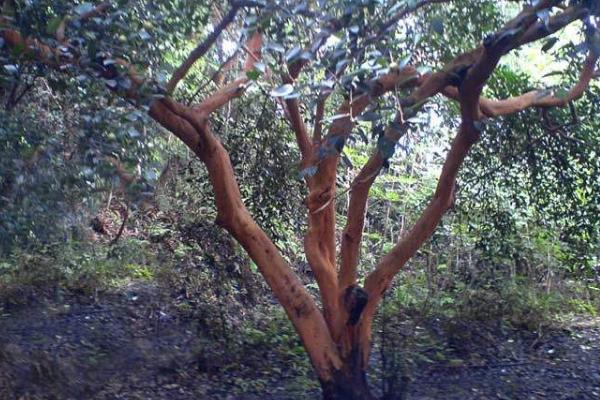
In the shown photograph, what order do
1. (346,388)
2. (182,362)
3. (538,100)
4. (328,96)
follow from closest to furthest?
(328,96) → (346,388) → (538,100) → (182,362)

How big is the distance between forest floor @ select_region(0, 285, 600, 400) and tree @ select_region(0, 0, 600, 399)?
3.69 feet

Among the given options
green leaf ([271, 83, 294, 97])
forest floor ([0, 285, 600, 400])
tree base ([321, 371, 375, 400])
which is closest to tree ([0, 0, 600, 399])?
tree base ([321, 371, 375, 400])

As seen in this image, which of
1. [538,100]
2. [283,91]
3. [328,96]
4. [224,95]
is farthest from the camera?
[224,95]

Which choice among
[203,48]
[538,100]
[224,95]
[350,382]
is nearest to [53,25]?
[203,48]

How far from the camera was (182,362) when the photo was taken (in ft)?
30.3

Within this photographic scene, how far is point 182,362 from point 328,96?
11.4ft

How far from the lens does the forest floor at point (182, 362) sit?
27.9ft

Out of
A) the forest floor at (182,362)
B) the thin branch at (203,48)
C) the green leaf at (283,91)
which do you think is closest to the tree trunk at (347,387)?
the forest floor at (182,362)

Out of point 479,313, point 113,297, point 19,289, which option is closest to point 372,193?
point 479,313

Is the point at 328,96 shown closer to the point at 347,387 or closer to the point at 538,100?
the point at 538,100

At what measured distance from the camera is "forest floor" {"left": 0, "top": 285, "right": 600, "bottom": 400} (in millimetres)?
8492

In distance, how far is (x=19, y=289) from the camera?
10844 millimetres

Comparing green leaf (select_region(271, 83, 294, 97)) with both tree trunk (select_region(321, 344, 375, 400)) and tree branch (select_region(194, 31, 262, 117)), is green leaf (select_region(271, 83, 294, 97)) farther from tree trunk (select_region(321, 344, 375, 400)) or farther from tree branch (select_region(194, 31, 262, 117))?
tree trunk (select_region(321, 344, 375, 400))

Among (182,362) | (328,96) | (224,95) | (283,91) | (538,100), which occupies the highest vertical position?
(538,100)
